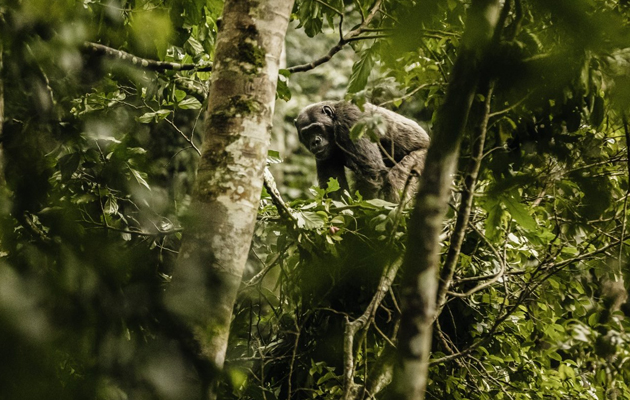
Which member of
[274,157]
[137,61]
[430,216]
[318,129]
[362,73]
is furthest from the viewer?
[318,129]

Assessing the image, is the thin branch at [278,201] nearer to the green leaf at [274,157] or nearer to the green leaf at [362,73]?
the green leaf at [274,157]

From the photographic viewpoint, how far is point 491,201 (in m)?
2.28

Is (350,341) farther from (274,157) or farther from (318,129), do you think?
(318,129)

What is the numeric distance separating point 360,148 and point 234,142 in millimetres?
2651

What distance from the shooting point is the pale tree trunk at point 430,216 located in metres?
1.38

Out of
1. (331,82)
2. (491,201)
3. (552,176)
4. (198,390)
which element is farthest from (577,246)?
(331,82)

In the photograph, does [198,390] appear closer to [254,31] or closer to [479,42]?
[479,42]

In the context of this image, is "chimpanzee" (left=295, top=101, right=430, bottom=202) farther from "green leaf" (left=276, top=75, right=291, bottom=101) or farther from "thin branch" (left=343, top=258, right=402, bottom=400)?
"thin branch" (left=343, top=258, right=402, bottom=400)

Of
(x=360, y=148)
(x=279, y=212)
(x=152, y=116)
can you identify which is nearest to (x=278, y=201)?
(x=279, y=212)

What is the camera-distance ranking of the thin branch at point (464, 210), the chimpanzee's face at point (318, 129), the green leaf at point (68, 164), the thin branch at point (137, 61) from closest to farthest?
the thin branch at point (464, 210) < the green leaf at point (68, 164) < the thin branch at point (137, 61) < the chimpanzee's face at point (318, 129)

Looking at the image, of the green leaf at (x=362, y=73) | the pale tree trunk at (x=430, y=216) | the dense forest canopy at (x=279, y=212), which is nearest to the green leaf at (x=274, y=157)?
the dense forest canopy at (x=279, y=212)

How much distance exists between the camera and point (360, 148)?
4.70 m

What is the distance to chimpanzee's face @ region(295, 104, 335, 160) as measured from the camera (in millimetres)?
5000

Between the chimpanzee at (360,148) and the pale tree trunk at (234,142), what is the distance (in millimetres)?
2358
